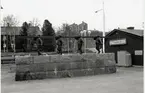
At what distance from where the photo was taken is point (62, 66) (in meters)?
11.2

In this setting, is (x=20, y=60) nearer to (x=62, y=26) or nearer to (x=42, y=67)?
(x=42, y=67)

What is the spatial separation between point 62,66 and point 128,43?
1065cm

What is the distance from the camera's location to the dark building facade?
61.3ft

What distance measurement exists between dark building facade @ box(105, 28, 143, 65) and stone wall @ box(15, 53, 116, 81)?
6.80 meters

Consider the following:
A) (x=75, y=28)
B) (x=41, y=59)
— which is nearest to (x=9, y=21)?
(x=75, y=28)

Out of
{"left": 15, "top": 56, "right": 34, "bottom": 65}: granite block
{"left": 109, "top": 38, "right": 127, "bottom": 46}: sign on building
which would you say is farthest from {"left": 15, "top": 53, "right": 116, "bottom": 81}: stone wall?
{"left": 109, "top": 38, "right": 127, "bottom": 46}: sign on building

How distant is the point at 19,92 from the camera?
24.2 feet

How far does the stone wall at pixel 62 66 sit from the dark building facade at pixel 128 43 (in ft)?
22.3

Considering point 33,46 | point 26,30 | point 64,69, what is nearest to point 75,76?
point 64,69

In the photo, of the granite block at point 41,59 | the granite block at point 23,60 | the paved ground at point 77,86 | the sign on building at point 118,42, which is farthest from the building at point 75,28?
the paved ground at point 77,86

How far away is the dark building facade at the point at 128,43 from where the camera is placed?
18.7 metres

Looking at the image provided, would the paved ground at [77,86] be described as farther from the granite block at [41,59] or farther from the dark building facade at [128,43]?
the dark building facade at [128,43]

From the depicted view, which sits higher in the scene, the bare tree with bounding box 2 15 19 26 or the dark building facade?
the bare tree with bounding box 2 15 19 26

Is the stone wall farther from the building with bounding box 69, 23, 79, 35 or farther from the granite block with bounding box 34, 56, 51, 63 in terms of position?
the building with bounding box 69, 23, 79, 35
